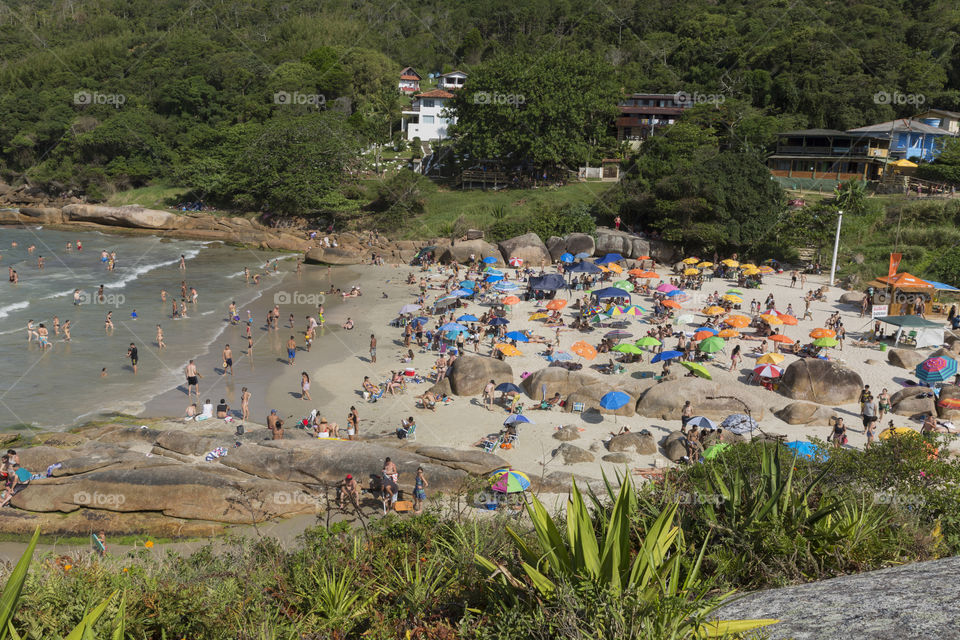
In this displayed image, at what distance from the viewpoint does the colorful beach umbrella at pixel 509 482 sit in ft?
43.9

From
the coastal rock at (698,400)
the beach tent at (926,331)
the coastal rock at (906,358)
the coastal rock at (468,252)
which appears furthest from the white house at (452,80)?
the coastal rock at (698,400)

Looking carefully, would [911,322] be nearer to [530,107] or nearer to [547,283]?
[547,283]

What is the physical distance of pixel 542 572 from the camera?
5.93 metres

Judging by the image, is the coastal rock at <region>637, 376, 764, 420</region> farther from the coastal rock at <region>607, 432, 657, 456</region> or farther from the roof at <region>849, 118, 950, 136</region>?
the roof at <region>849, 118, 950, 136</region>

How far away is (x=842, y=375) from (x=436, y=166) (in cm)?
A: 4466

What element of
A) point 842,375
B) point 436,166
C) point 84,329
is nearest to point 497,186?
point 436,166

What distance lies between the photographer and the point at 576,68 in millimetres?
52156

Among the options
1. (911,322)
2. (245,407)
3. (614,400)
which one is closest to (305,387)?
(245,407)

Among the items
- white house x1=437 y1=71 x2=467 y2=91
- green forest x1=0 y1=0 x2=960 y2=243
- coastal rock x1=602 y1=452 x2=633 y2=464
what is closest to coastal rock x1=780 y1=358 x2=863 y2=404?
coastal rock x1=602 y1=452 x2=633 y2=464

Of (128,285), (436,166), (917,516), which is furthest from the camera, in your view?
(436,166)

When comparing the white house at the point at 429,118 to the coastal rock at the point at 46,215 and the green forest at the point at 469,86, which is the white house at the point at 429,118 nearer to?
the green forest at the point at 469,86

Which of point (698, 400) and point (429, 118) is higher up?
point (429, 118)

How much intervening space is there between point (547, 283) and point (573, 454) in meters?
14.7

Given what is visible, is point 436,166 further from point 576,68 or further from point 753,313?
point 753,313
